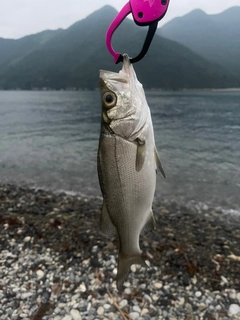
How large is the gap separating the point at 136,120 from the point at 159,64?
151 m

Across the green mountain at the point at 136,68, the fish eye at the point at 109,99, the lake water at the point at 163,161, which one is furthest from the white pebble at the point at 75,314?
the green mountain at the point at 136,68

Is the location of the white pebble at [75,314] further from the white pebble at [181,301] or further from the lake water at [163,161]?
the lake water at [163,161]

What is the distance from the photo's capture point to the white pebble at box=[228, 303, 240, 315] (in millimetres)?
5379

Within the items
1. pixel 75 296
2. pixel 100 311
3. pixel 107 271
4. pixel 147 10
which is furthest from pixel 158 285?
pixel 147 10

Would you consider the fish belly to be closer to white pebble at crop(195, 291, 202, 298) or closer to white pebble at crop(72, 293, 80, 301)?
white pebble at crop(72, 293, 80, 301)

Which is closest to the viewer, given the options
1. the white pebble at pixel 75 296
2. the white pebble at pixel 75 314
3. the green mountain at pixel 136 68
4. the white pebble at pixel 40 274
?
the white pebble at pixel 75 314

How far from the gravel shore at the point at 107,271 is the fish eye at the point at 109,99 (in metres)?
4.22

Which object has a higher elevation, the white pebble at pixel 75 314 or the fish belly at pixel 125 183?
the fish belly at pixel 125 183

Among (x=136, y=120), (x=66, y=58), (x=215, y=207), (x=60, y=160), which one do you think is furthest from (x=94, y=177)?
(x=66, y=58)

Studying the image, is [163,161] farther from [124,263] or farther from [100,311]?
[124,263]

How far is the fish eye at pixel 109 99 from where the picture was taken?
2.57 metres

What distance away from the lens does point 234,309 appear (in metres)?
5.44

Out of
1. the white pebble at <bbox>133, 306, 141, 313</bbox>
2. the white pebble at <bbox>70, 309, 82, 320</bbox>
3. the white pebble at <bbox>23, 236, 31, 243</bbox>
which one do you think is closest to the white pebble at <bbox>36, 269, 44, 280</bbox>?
the white pebble at <bbox>70, 309, 82, 320</bbox>

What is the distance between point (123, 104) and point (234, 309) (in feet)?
15.7
